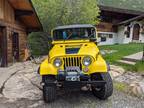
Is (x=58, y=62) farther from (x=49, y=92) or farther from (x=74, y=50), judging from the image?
(x=49, y=92)

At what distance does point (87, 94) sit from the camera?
980 cm

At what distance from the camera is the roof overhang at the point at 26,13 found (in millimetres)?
16673

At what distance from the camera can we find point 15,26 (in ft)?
61.5

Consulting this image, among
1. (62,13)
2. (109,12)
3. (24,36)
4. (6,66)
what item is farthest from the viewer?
(109,12)

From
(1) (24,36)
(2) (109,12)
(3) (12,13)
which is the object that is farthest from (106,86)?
(2) (109,12)

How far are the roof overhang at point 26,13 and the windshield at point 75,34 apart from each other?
568cm

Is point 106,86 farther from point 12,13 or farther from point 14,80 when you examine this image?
point 12,13

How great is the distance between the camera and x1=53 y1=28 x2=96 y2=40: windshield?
10477 millimetres

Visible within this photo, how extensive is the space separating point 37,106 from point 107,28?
2706cm

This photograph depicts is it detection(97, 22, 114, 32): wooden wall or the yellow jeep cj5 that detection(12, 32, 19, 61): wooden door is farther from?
detection(97, 22, 114, 32): wooden wall

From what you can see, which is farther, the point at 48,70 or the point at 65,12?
the point at 65,12

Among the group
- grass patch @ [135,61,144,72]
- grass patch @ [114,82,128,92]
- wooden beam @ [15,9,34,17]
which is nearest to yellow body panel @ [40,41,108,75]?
grass patch @ [114,82,128,92]

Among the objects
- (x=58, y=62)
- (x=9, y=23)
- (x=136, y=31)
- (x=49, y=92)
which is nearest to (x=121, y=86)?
(x=58, y=62)

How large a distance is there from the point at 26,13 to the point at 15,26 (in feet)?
4.49
